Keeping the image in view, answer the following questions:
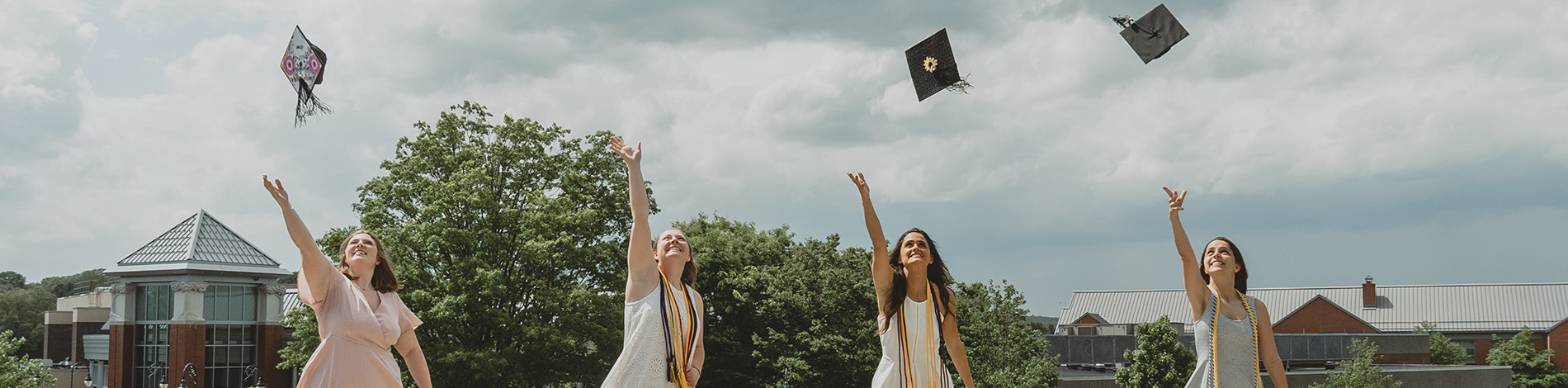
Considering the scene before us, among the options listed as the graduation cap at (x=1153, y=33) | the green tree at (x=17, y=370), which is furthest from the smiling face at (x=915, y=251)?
the green tree at (x=17, y=370)

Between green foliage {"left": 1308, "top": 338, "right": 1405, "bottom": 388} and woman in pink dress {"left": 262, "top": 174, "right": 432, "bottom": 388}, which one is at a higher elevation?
woman in pink dress {"left": 262, "top": 174, "right": 432, "bottom": 388}

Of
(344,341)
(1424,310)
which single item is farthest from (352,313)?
(1424,310)

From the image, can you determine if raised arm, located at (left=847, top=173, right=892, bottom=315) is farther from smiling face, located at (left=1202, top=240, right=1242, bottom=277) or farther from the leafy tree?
the leafy tree

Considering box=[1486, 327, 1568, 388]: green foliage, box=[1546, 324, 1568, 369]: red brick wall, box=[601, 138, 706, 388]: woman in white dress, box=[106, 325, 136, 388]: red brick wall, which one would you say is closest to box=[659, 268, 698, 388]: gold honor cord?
box=[601, 138, 706, 388]: woman in white dress

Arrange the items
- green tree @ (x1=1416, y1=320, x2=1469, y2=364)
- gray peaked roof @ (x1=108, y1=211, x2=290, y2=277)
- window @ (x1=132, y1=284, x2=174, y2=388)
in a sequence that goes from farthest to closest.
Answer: green tree @ (x1=1416, y1=320, x2=1469, y2=364), gray peaked roof @ (x1=108, y1=211, x2=290, y2=277), window @ (x1=132, y1=284, x2=174, y2=388)

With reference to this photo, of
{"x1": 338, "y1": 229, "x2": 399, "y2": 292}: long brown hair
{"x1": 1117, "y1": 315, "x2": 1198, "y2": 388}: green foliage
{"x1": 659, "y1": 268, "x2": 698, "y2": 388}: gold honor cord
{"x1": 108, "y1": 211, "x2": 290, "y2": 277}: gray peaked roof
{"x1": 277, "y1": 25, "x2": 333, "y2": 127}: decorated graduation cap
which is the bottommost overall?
Result: {"x1": 1117, "y1": 315, "x2": 1198, "y2": 388}: green foliage

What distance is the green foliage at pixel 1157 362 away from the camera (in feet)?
90.0

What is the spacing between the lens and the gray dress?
21.8ft

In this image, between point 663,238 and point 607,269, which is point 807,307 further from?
point 663,238

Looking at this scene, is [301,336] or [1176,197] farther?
[301,336]

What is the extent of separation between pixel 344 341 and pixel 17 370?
36.8 m

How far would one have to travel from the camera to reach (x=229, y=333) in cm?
4916

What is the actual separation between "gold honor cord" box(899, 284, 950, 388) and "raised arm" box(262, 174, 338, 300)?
3.17 m

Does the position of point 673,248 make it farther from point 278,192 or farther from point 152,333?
point 152,333
